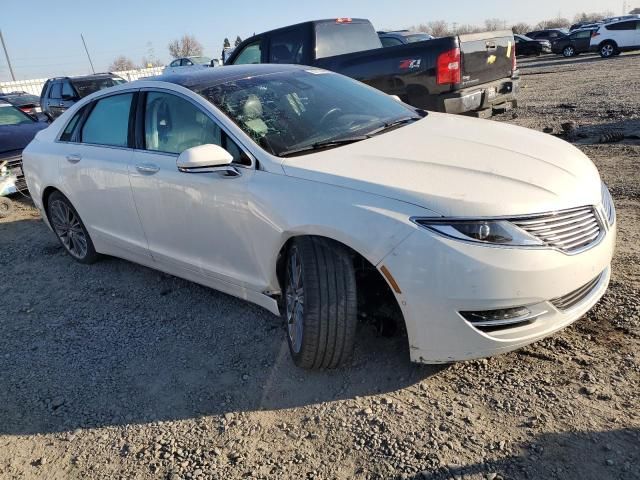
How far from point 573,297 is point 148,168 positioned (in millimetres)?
2741

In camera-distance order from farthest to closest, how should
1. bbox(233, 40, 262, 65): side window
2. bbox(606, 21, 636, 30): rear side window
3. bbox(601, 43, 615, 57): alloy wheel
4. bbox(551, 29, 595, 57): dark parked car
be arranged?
bbox(551, 29, 595, 57): dark parked car, bbox(601, 43, 615, 57): alloy wheel, bbox(606, 21, 636, 30): rear side window, bbox(233, 40, 262, 65): side window

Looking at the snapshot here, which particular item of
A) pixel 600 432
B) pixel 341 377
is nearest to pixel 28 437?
pixel 341 377

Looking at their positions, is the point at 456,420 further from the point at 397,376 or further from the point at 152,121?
the point at 152,121

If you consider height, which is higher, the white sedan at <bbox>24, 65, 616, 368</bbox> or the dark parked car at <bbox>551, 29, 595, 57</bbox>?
the white sedan at <bbox>24, 65, 616, 368</bbox>

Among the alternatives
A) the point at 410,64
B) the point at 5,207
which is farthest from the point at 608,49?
the point at 5,207

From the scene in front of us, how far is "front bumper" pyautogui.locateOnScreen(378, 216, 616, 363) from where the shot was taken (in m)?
2.37

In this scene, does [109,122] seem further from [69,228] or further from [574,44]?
[574,44]

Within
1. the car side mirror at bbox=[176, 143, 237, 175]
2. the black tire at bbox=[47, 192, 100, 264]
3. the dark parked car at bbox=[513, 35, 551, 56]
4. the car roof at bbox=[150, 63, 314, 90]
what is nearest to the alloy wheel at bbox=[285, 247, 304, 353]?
the car side mirror at bbox=[176, 143, 237, 175]

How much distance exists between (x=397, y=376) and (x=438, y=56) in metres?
4.83

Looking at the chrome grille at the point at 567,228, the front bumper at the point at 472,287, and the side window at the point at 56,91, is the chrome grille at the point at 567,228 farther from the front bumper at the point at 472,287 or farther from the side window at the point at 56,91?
the side window at the point at 56,91

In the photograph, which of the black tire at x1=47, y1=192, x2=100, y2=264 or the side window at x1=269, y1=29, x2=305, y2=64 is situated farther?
the side window at x1=269, y1=29, x2=305, y2=64

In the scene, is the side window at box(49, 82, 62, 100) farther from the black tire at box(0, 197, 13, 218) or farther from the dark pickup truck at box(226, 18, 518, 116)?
the black tire at box(0, 197, 13, 218)

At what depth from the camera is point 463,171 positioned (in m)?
2.70

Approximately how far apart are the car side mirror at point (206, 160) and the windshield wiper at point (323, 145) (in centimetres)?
31
